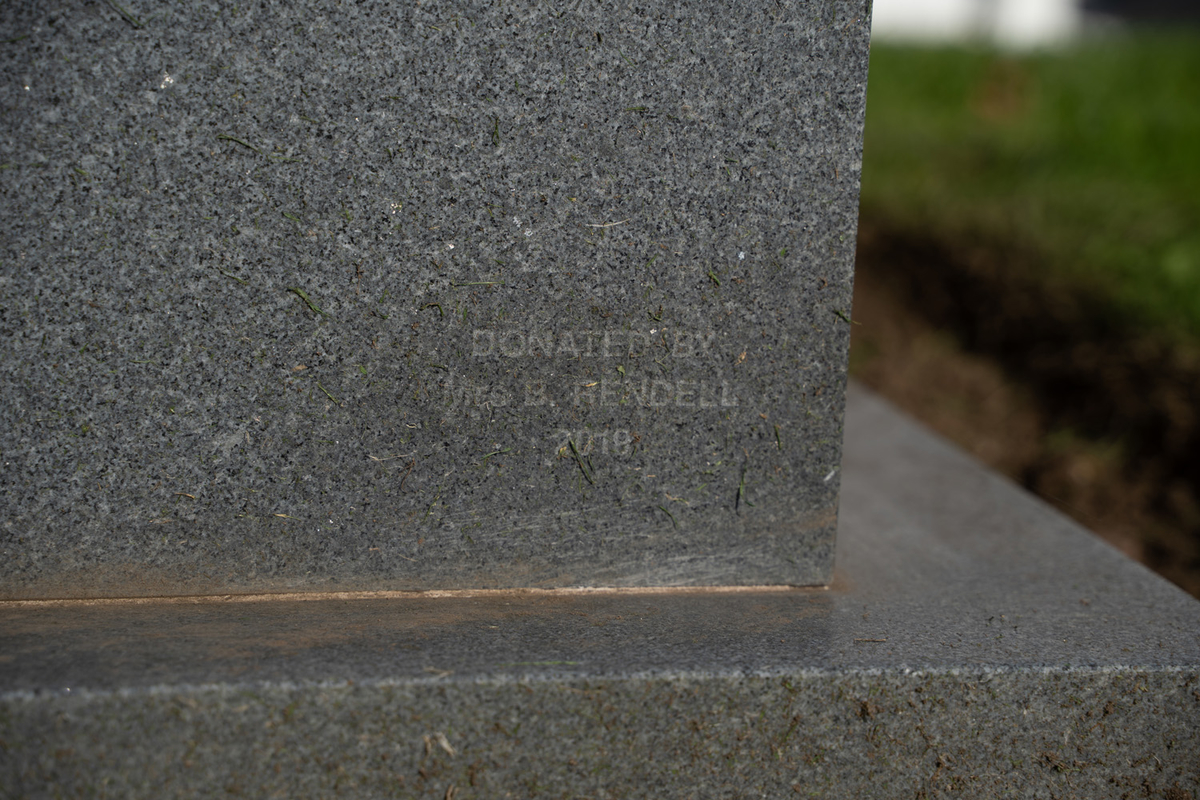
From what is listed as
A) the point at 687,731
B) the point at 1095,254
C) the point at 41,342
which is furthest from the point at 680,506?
the point at 1095,254

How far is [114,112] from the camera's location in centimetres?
151

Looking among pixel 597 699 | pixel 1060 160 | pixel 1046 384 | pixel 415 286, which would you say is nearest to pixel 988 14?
pixel 1060 160

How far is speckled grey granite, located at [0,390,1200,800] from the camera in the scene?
1.31 m

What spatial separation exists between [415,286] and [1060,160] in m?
6.15

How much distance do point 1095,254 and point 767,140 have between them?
357cm

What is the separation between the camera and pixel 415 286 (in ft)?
5.37

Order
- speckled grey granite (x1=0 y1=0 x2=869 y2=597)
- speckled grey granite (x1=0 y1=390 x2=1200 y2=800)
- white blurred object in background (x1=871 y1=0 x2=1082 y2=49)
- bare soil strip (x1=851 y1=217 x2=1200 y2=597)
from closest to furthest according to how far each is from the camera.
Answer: speckled grey granite (x1=0 y1=390 x2=1200 y2=800)
speckled grey granite (x1=0 y1=0 x2=869 y2=597)
bare soil strip (x1=851 y1=217 x2=1200 y2=597)
white blurred object in background (x1=871 y1=0 x2=1082 y2=49)

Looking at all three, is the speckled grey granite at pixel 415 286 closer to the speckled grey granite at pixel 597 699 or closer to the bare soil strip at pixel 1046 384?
the speckled grey granite at pixel 597 699

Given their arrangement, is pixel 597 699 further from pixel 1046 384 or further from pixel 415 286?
pixel 1046 384

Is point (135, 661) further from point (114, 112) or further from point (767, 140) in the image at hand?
point (767, 140)

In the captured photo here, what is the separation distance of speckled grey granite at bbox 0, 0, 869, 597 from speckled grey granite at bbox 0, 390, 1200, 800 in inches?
6.9

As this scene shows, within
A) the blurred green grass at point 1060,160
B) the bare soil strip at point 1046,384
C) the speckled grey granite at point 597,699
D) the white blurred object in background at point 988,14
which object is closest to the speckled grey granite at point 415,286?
the speckled grey granite at point 597,699

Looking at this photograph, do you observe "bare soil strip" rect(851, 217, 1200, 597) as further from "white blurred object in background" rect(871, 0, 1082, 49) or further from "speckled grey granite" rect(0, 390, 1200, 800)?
"white blurred object in background" rect(871, 0, 1082, 49)

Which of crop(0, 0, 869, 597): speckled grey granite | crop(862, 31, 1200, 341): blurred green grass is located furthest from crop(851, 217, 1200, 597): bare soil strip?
crop(0, 0, 869, 597): speckled grey granite
